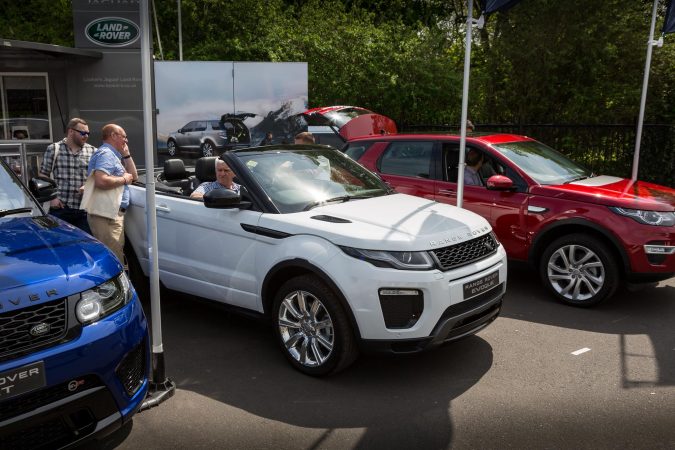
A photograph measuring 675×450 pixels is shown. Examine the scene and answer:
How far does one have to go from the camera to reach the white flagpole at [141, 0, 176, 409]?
12.3 ft

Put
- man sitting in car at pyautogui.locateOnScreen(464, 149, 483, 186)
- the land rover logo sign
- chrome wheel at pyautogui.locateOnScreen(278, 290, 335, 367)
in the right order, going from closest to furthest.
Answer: chrome wheel at pyautogui.locateOnScreen(278, 290, 335, 367), man sitting in car at pyautogui.locateOnScreen(464, 149, 483, 186), the land rover logo sign

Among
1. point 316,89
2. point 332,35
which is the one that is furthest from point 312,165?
point 332,35

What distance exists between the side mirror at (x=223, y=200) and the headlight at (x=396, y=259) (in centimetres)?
110

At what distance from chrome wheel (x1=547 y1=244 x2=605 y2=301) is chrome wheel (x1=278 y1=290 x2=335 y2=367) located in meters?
2.93

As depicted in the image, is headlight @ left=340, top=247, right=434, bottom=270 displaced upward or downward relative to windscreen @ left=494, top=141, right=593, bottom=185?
downward

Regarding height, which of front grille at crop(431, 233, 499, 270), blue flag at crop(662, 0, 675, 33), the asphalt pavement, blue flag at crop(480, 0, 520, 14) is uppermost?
blue flag at crop(662, 0, 675, 33)

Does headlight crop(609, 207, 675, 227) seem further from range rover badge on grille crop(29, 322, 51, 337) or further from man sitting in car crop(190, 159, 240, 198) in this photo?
range rover badge on grille crop(29, 322, 51, 337)

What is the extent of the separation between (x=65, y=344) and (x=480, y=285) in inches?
106

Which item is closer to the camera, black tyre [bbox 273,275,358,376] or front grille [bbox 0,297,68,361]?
front grille [bbox 0,297,68,361]

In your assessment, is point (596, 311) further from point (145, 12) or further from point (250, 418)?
point (145, 12)

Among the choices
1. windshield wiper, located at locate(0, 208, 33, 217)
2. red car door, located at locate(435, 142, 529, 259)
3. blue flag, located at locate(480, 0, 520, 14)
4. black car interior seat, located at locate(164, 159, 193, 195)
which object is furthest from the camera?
blue flag, located at locate(480, 0, 520, 14)

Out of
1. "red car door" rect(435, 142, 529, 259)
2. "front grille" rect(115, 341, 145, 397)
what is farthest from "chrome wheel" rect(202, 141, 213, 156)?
"front grille" rect(115, 341, 145, 397)

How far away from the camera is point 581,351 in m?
4.83

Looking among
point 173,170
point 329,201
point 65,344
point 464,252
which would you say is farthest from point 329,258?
point 173,170
